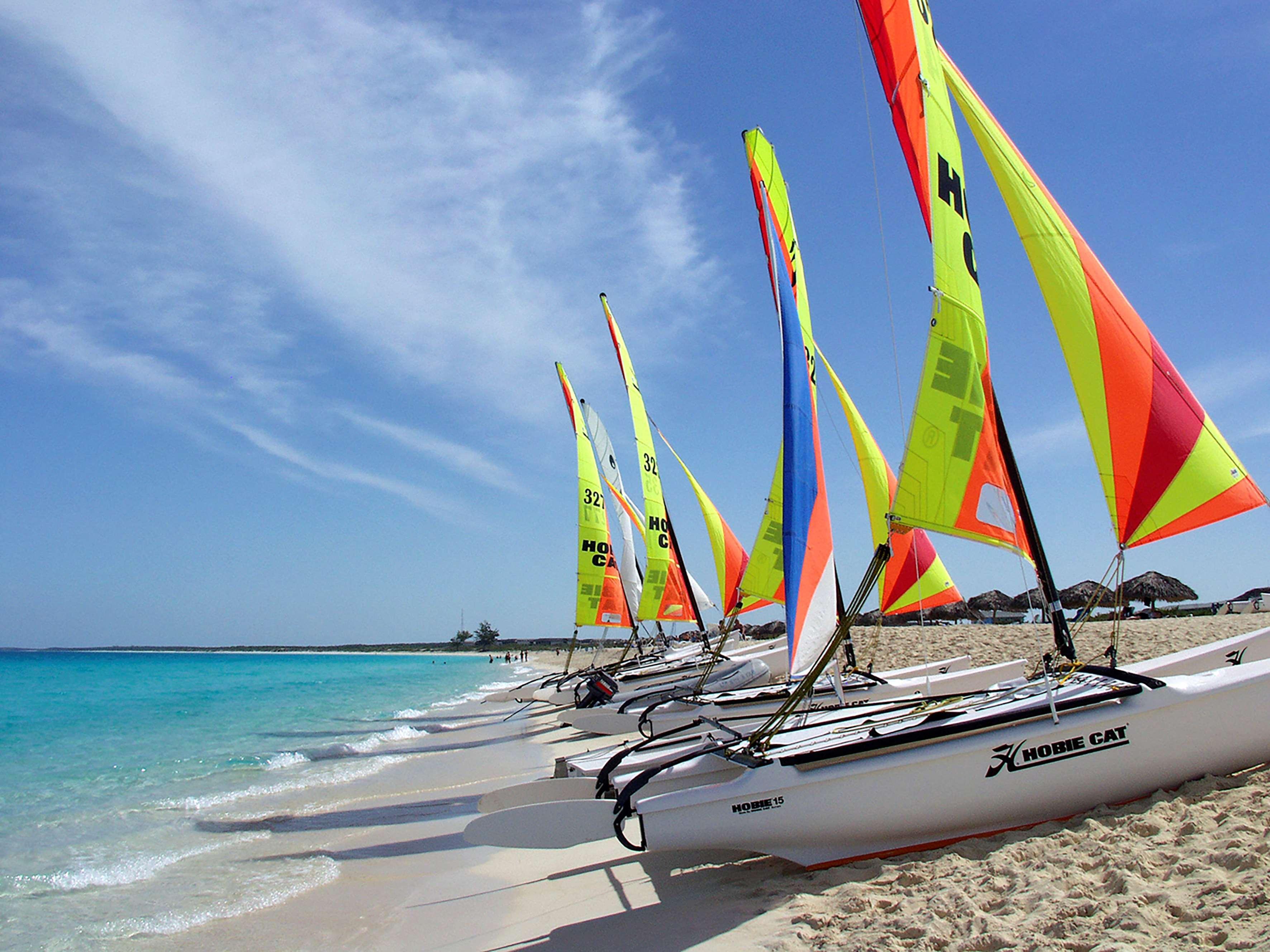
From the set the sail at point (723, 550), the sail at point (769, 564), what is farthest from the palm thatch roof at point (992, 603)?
the sail at point (769, 564)

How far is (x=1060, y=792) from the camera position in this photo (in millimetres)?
4605

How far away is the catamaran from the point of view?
460 centimetres

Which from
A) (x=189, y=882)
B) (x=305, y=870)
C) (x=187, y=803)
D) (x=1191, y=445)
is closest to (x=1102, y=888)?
(x=1191, y=445)

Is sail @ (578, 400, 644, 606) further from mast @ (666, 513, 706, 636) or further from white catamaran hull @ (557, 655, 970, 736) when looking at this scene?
white catamaran hull @ (557, 655, 970, 736)

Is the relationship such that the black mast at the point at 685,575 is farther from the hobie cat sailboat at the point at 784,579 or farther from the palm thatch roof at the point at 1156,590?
the palm thatch roof at the point at 1156,590

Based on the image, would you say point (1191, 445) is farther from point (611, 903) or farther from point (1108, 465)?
point (611, 903)

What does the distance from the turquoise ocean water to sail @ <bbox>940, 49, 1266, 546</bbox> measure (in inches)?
267

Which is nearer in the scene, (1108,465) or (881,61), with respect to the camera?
(1108,465)

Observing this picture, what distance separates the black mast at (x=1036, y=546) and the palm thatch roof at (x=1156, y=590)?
24509mm

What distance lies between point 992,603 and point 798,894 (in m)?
30.4

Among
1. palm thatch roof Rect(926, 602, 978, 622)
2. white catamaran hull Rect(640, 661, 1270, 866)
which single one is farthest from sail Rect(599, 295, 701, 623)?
palm thatch roof Rect(926, 602, 978, 622)

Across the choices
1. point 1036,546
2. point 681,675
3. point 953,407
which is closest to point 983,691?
point 1036,546

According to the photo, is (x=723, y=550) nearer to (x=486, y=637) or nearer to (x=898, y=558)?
(x=898, y=558)

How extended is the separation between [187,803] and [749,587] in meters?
7.73
